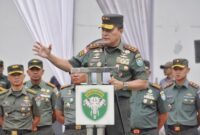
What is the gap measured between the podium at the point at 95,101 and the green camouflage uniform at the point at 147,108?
4.07 m

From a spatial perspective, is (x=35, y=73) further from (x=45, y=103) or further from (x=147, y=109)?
(x=147, y=109)

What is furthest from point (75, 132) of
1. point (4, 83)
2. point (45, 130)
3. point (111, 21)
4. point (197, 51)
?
point (111, 21)

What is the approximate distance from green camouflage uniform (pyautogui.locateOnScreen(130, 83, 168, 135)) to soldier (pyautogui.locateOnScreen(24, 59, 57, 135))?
144 cm

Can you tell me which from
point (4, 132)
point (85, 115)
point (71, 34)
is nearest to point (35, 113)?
point (4, 132)

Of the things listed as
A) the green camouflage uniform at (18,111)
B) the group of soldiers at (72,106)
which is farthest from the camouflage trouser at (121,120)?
the green camouflage uniform at (18,111)

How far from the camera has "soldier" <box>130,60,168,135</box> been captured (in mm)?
9016

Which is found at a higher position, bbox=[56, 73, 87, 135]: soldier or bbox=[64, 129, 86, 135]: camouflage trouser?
bbox=[56, 73, 87, 135]: soldier

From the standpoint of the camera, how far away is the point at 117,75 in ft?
18.4

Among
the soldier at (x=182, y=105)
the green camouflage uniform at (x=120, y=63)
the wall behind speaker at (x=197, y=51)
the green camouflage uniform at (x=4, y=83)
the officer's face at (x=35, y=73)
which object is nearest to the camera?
the green camouflage uniform at (x=120, y=63)

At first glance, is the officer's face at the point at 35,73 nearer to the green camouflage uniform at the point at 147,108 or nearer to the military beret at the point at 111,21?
the green camouflage uniform at the point at 147,108

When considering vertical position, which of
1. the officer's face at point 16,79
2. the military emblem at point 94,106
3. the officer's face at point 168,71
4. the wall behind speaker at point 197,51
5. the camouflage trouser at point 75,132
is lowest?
the camouflage trouser at point 75,132

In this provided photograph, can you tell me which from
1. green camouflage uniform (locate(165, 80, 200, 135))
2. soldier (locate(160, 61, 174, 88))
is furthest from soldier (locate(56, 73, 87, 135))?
soldier (locate(160, 61, 174, 88))

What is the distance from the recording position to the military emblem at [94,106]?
4.92 meters

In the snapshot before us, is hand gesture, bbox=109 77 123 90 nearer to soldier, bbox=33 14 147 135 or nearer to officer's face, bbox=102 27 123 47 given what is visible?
soldier, bbox=33 14 147 135
